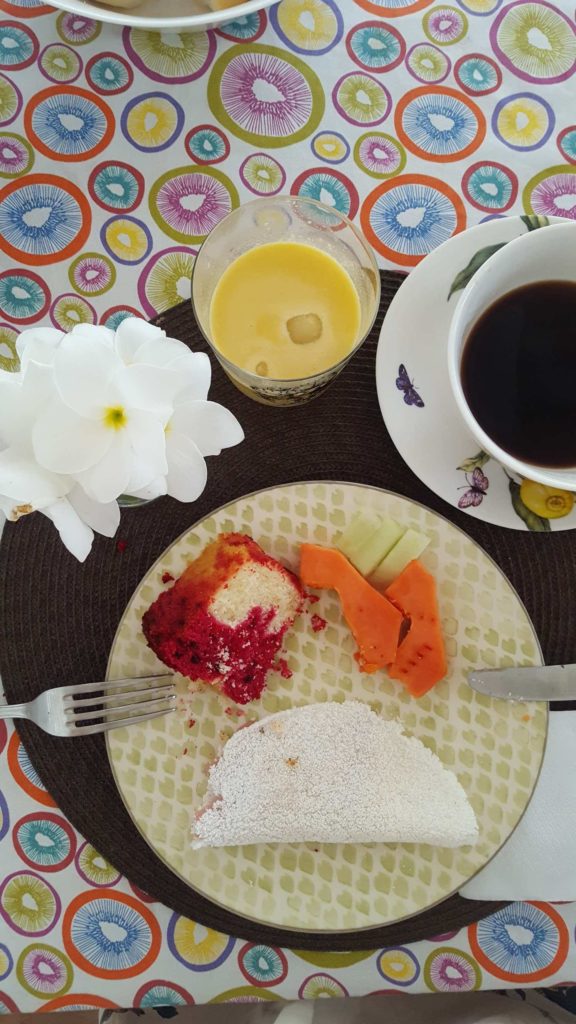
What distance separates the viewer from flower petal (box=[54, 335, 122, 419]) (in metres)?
0.73

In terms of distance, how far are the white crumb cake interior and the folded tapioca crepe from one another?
0.51 ft

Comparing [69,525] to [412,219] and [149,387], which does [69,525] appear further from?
[412,219]

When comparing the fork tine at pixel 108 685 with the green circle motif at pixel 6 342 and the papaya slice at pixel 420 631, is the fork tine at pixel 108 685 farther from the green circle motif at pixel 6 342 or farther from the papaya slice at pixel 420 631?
the green circle motif at pixel 6 342

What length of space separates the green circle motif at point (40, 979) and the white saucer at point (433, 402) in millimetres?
860

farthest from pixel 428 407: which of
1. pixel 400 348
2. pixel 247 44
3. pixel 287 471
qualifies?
pixel 247 44

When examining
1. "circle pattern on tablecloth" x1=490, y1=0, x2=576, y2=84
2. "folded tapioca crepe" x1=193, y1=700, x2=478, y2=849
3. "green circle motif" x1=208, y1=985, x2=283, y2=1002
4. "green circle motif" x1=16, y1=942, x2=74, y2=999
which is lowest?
"green circle motif" x1=16, y1=942, x2=74, y2=999

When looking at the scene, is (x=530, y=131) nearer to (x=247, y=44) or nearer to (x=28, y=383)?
(x=247, y=44)

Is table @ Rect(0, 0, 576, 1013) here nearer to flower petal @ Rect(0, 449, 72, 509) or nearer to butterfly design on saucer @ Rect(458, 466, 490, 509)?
butterfly design on saucer @ Rect(458, 466, 490, 509)

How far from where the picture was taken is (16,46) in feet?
3.85

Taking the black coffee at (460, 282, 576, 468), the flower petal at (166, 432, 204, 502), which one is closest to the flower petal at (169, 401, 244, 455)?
the flower petal at (166, 432, 204, 502)

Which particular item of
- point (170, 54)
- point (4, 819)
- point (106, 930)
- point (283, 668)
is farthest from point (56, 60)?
point (106, 930)

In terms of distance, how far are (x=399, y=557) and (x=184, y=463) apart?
1.27ft

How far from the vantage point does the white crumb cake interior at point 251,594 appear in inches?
42.0

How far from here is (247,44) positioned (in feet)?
3.87
